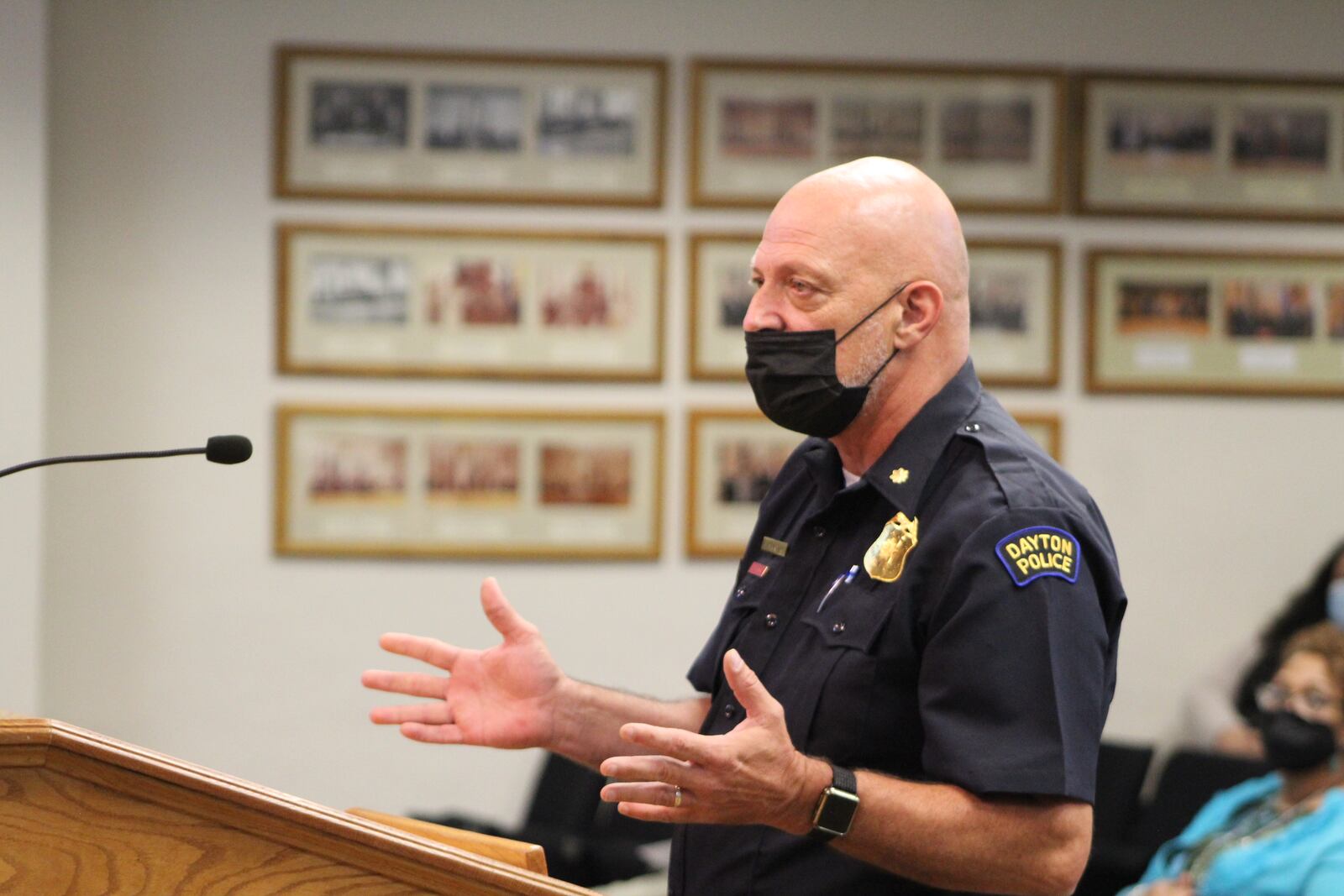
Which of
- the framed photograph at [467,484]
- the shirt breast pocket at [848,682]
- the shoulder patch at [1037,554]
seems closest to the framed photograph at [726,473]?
the framed photograph at [467,484]

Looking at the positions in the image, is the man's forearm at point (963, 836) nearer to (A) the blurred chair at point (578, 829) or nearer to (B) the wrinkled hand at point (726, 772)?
(B) the wrinkled hand at point (726, 772)

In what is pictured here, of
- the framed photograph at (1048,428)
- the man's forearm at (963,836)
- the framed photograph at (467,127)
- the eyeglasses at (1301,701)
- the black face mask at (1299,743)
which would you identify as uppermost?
the framed photograph at (467,127)

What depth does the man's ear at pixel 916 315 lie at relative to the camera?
181 centimetres

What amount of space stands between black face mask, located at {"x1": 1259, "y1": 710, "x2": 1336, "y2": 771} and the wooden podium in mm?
2582

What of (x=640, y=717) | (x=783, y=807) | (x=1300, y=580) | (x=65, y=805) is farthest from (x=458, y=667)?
(x=1300, y=580)

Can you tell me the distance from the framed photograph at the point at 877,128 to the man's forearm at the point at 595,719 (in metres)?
2.75

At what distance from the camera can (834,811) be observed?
4.81 ft

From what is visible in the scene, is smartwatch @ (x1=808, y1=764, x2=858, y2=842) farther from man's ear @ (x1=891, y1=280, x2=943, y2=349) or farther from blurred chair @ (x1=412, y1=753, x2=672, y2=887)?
blurred chair @ (x1=412, y1=753, x2=672, y2=887)

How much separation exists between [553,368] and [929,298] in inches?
109

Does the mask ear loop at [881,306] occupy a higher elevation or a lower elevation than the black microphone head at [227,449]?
higher

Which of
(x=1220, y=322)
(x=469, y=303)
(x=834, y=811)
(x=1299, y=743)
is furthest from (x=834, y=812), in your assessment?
(x=1220, y=322)

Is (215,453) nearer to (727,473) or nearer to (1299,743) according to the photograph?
(1299,743)

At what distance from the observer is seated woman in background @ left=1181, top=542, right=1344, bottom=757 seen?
4.34 m

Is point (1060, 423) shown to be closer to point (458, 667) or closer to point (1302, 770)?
point (1302, 770)
